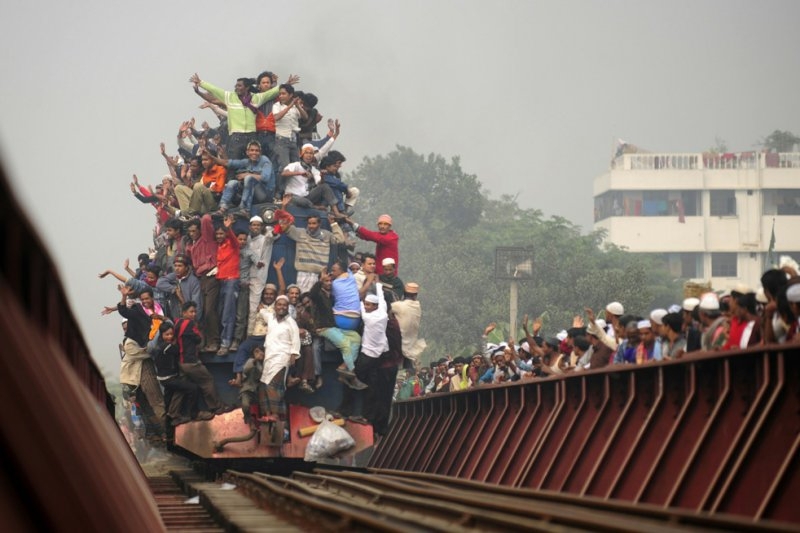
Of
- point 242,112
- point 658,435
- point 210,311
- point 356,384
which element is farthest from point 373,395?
point 658,435

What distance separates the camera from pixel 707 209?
430 ft

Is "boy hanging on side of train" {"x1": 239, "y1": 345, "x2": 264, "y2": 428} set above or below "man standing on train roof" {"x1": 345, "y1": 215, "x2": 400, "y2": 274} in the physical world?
below

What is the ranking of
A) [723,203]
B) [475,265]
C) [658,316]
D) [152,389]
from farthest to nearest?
[723,203], [475,265], [152,389], [658,316]

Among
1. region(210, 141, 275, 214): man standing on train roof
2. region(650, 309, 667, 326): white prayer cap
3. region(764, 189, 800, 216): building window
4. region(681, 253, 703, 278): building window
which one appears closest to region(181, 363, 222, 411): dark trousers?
region(210, 141, 275, 214): man standing on train roof

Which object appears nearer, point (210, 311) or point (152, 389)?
point (210, 311)

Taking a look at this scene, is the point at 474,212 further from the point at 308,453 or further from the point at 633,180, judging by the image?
the point at 308,453

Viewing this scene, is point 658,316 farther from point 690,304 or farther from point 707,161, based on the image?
point 707,161

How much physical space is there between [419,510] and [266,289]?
961cm

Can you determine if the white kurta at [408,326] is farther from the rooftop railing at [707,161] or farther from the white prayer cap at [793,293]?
the rooftop railing at [707,161]

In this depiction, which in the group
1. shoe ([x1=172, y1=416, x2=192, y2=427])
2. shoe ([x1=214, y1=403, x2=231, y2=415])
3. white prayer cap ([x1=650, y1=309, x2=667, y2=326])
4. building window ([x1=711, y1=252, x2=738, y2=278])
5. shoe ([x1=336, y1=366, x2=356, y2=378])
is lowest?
building window ([x1=711, y1=252, x2=738, y2=278])

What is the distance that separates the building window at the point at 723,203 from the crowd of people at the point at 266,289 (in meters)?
109

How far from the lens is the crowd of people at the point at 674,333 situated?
43.3ft

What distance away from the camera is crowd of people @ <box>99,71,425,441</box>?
2094cm

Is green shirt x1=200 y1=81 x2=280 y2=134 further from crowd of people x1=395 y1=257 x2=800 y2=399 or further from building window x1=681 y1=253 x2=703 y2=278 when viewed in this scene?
building window x1=681 y1=253 x2=703 y2=278
